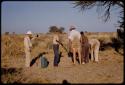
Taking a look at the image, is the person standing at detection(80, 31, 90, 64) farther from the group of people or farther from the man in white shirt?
the man in white shirt

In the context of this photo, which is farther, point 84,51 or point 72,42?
point 84,51

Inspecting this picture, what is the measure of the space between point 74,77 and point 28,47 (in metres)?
3.42

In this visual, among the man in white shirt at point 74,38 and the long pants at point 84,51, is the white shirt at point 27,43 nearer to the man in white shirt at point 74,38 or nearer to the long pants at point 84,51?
the man in white shirt at point 74,38

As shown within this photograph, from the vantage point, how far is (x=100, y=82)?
1231 centimetres

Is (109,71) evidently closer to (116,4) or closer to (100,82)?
(100,82)

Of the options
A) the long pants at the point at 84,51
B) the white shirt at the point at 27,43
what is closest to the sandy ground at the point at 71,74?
the long pants at the point at 84,51

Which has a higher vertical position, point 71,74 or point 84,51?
point 84,51

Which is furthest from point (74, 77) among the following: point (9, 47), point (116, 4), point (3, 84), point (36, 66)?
point (9, 47)

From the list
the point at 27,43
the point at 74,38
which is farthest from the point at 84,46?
the point at 27,43

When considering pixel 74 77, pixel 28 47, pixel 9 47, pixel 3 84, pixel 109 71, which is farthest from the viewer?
pixel 9 47

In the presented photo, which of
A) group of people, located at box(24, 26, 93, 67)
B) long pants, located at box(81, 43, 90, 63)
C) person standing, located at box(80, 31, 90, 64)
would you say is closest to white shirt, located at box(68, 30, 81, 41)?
group of people, located at box(24, 26, 93, 67)

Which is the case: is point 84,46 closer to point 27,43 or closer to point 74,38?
point 74,38

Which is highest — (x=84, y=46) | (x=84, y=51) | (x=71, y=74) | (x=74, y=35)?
(x=74, y=35)

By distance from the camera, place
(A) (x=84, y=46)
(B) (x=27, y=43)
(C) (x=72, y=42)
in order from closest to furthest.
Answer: (B) (x=27, y=43) → (C) (x=72, y=42) → (A) (x=84, y=46)
